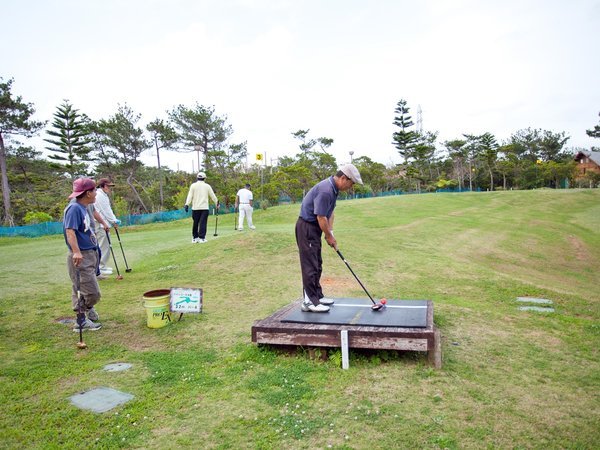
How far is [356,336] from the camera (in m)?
4.47

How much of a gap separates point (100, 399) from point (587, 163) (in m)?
71.0

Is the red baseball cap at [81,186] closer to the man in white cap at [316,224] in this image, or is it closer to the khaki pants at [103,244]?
the man in white cap at [316,224]

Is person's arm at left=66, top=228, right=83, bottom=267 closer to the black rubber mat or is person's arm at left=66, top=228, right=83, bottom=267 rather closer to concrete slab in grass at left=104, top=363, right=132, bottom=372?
concrete slab in grass at left=104, top=363, right=132, bottom=372

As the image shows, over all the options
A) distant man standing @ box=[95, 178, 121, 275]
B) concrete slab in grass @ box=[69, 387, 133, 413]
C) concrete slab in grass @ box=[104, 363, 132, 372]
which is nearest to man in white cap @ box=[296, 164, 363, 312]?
concrete slab in grass @ box=[104, 363, 132, 372]

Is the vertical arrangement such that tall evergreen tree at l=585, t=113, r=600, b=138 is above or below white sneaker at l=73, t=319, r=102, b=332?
above

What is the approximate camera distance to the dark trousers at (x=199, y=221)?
12.1 m

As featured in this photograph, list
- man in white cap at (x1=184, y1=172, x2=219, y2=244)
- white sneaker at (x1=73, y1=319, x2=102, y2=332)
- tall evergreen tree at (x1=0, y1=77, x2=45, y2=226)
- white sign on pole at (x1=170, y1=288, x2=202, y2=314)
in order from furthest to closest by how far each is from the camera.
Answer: tall evergreen tree at (x1=0, y1=77, x2=45, y2=226), man in white cap at (x1=184, y1=172, x2=219, y2=244), white sign on pole at (x1=170, y1=288, x2=202, y2=314), white sneaker at (x1=73, y1=319, x2=102, y2=332)

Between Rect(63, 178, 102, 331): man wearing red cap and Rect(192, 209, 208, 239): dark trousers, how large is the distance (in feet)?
20.7

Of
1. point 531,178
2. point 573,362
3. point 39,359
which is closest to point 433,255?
point 573,362

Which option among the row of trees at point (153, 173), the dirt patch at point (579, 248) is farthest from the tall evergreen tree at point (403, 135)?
the dirt patch at point (579, 248)

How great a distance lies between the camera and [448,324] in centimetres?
589

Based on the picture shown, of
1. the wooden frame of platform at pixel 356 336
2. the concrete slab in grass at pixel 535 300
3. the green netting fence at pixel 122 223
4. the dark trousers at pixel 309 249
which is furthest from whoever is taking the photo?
the green netting fence at pixel 122 223

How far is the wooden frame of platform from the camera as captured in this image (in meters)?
4.33

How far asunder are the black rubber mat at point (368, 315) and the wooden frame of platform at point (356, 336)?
0.10 m
